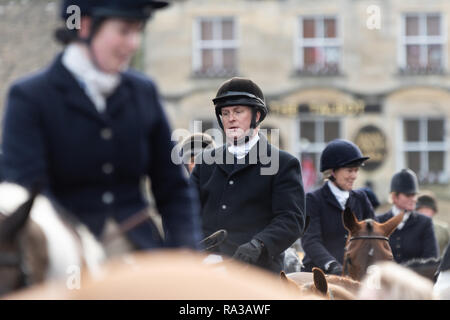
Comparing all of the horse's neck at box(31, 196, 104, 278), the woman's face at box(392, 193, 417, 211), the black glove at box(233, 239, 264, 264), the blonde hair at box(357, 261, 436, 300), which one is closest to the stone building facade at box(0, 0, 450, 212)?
the woman's face at box(392, 193, 417, 211)

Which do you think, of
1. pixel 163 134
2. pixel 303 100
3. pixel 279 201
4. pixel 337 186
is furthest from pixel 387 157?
pixel 163 134

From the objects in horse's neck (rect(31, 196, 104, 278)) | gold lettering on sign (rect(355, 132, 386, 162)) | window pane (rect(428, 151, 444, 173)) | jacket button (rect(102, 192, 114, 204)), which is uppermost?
jacket button (rect(102, 192, 114, 204))

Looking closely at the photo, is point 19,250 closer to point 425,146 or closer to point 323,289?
point 323,289

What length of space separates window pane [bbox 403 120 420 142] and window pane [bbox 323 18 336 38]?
3189 mm

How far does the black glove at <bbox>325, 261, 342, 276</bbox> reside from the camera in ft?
19.0

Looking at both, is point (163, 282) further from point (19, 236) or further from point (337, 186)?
point (337, 186)

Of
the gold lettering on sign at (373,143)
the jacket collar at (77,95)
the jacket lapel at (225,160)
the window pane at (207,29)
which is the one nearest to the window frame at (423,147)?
the gold lettering on sign at (373,143)

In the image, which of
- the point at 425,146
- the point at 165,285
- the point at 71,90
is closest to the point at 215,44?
A: the point at 425,146

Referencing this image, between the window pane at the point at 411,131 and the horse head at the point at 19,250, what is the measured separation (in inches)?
896

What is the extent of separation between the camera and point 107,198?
2750mm

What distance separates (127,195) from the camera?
9.22 feet

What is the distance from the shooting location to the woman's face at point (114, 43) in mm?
2668

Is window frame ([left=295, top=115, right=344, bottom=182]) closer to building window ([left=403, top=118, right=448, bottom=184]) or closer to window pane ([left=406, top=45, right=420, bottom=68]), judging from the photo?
building window ([left=403, top=118, right=448, bottom=184])

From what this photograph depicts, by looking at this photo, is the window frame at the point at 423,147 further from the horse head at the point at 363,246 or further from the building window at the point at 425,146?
the horse head at the point at 363,246
